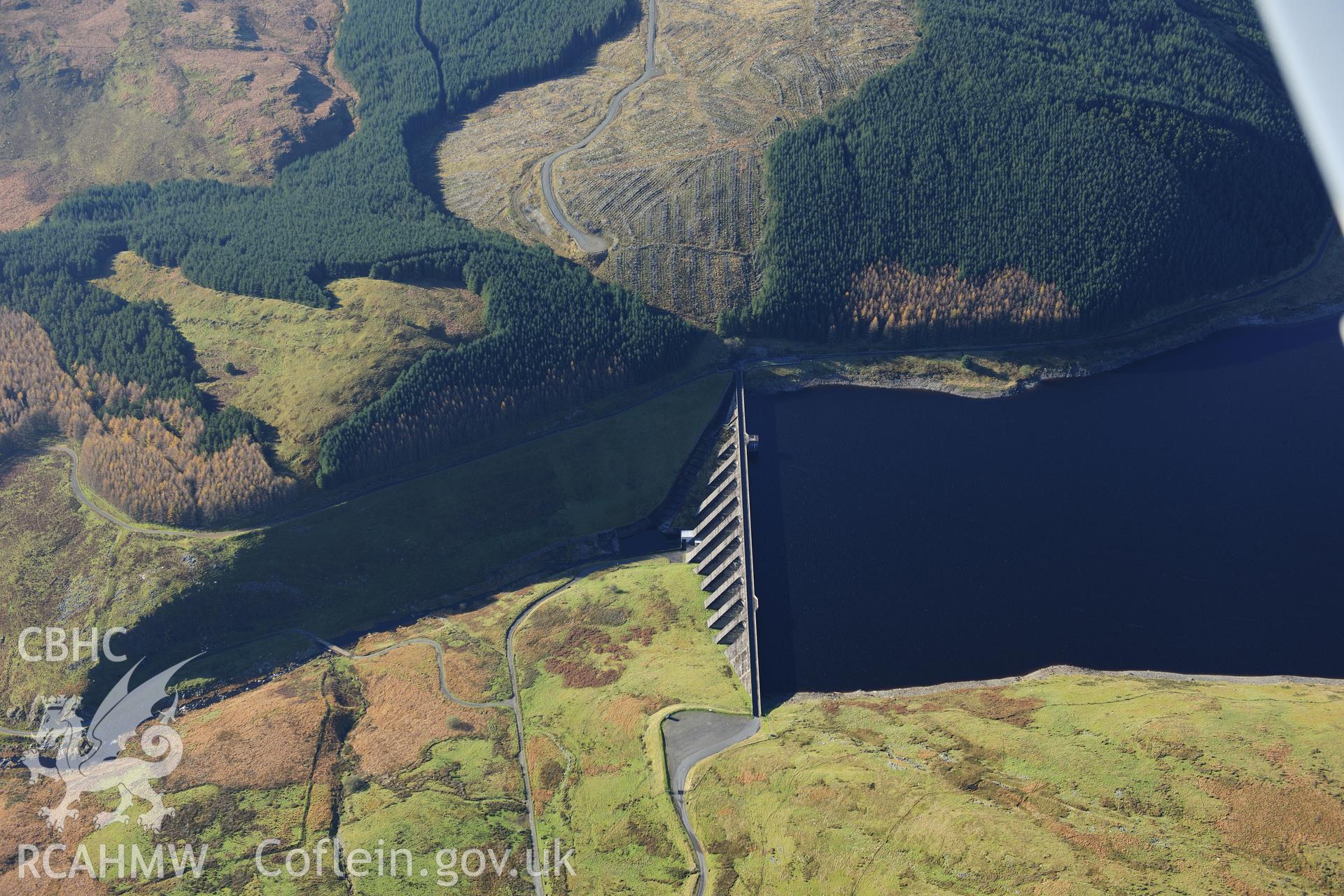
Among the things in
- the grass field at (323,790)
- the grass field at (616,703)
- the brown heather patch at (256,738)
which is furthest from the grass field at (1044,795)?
the brown heather patch at (256,738)

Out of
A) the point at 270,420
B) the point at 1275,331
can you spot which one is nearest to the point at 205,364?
the point at 270,420

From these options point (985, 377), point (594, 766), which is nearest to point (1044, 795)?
point (594, 766)

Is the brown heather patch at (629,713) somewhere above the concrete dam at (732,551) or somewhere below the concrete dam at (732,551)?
below

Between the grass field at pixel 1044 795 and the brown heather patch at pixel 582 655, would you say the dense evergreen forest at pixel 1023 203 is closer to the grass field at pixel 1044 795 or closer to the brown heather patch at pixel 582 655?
the brown heather patch at pixel 582 655

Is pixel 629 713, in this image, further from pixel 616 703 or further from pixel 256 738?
pixel 256 738

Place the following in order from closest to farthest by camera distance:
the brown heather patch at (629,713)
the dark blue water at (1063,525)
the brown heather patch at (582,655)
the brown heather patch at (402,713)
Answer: the brown heather patch at (629,713)
the brown heather patch at (402,713)
the dark blue water at (1063,525)
the brown heather patch at (582,655)

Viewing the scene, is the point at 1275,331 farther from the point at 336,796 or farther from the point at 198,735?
the point at 198,735
